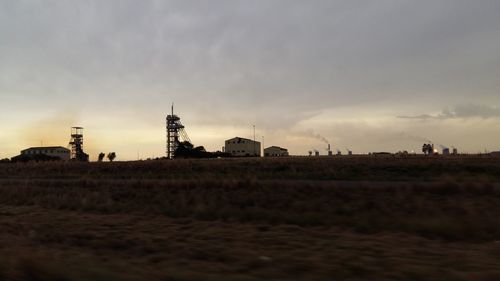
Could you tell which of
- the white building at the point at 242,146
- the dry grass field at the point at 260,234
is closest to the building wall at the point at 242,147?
the white building at the point at 242,146

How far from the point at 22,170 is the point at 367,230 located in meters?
56.7

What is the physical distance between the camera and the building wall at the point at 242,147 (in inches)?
6570

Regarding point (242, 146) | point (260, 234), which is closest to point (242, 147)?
point (242, 146)

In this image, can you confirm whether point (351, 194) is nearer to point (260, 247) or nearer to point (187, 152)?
point (260, 247)

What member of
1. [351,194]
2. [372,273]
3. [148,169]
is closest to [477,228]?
[372,273]

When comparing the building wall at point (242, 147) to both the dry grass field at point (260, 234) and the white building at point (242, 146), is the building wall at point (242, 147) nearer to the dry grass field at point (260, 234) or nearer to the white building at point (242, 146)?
the white building at point (242, 146)

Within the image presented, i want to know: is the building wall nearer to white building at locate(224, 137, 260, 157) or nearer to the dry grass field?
white building at locate(224, 137, 260, 157)

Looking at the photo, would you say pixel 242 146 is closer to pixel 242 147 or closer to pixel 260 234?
pixel 242 147

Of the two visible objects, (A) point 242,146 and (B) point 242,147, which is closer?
(B) point 242,147

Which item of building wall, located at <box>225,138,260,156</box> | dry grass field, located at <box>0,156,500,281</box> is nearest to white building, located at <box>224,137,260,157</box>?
building wall, located at <box>225,138,260,156</box>

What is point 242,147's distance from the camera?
168 meters

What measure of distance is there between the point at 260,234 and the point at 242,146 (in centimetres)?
15627

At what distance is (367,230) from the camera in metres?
12.1

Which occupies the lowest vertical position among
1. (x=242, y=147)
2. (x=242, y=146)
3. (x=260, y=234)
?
(x=260, y=234)
